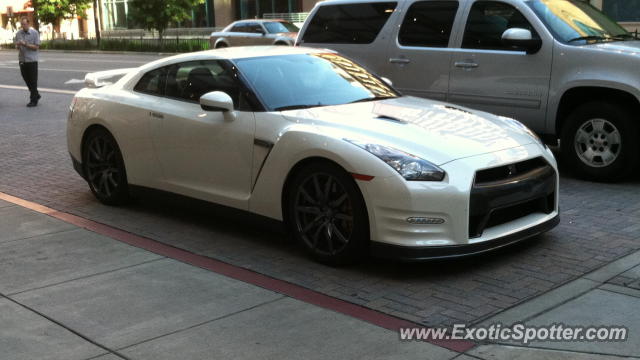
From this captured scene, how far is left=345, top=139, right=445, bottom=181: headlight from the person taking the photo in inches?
202

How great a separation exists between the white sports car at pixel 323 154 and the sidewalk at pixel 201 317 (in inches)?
26.8

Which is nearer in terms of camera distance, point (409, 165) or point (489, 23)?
point (409, 165)

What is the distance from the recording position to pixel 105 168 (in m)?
7.52

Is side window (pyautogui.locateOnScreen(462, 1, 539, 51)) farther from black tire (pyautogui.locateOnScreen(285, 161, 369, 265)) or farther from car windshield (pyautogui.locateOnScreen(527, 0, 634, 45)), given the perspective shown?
black tire (pyautogui.locateOnScreen(285, 161, 369, 265))

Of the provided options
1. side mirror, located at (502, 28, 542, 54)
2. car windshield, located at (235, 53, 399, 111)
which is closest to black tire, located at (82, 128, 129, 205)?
car windshield, located at (235, 53, 399, 111)

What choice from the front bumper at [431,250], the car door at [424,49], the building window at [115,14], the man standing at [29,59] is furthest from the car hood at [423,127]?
the building window at [115,14]

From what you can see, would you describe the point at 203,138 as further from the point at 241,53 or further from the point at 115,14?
the point at 115,14

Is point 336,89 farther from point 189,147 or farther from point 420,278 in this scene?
point 420,278

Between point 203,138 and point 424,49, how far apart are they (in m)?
3.65

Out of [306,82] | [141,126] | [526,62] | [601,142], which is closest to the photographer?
[306,82]

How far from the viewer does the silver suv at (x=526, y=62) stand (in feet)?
25.9

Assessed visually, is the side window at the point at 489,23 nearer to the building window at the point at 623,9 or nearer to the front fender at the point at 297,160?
the front fender at the point at 297,160

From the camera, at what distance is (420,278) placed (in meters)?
5.30

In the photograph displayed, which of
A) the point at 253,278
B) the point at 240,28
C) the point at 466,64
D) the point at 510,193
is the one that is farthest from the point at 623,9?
the point at 253,278
